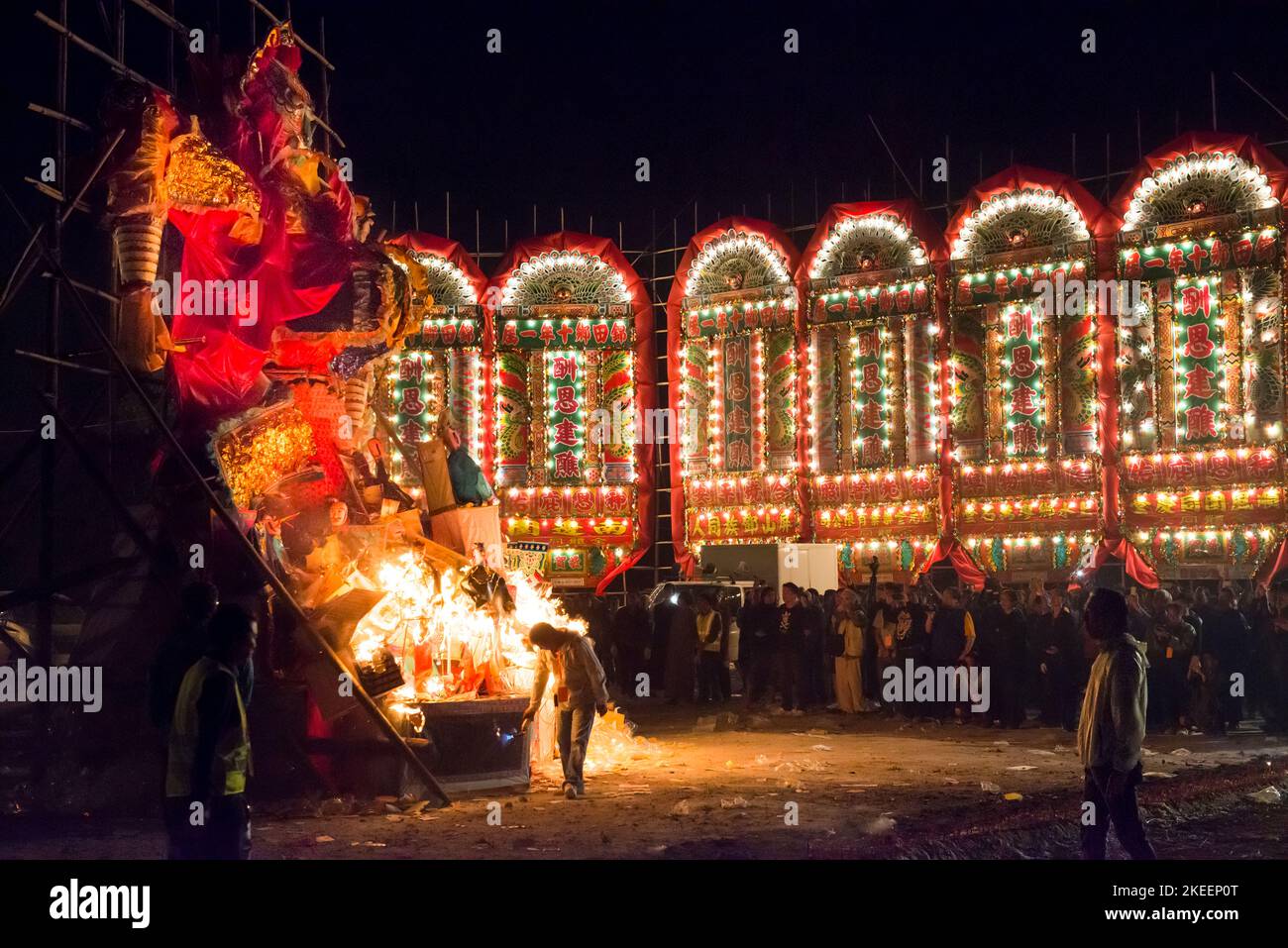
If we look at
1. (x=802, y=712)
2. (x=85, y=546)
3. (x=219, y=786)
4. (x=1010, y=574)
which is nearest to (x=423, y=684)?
(x=85, y=546)

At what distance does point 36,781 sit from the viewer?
41.9ft

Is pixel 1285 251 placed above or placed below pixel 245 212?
above

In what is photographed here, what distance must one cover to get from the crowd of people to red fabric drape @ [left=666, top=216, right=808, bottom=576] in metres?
6.31

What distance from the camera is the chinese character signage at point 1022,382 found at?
91.1ft

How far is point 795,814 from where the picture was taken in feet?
40.6

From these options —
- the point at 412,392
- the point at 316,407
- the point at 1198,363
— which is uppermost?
the point at 412,392

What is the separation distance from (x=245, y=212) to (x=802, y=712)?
11041mm

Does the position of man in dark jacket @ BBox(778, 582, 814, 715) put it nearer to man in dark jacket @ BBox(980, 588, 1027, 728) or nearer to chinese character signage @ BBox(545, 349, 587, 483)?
man in dark jacket @ BBox(980, 588, 1027, 728)

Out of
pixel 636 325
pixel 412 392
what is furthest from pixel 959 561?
pixel 412 392

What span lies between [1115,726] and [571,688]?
21.1 feet

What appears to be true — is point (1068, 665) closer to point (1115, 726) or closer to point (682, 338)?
point (1115, 726)

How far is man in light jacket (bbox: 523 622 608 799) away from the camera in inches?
539
